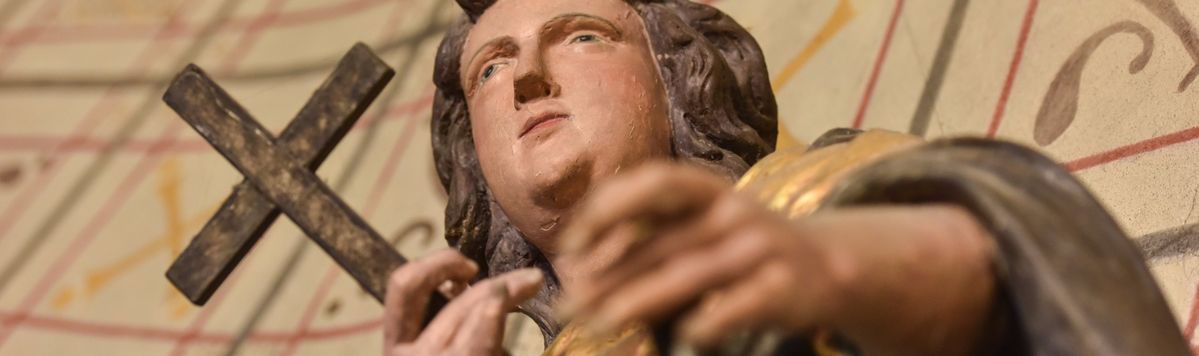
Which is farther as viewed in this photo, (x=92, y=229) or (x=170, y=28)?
(x=170, y=28)

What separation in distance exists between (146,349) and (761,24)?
106 centimetres

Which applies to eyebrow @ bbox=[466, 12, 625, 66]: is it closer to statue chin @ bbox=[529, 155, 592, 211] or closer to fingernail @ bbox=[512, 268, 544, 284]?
statue chin @ bbox=[529, 155, 592, 211]

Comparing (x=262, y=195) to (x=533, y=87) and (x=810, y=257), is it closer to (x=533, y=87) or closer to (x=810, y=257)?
(x=533, y=87)

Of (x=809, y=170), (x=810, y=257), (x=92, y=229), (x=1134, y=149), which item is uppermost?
(x=810, y=257)

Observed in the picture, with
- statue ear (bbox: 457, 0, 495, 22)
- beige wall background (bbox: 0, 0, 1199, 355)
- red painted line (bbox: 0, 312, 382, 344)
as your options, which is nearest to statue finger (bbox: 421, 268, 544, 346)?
statue ear (bbox: 457, 0, 495, 22)

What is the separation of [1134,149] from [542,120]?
2.03 feet

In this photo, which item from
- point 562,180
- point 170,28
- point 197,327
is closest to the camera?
point 562,180

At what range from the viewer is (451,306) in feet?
3.25

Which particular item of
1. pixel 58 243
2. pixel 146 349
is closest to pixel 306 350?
pixel 146 349

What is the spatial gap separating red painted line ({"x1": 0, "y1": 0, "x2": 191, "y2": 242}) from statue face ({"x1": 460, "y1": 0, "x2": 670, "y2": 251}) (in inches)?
59.1

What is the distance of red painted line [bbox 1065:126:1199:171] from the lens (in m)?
1.46

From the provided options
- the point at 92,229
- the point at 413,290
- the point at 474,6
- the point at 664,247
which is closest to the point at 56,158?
the point at 92,229

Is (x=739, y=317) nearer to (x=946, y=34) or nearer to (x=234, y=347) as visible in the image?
(x=946, y=34)

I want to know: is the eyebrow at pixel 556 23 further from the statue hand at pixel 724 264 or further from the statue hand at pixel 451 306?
the statue hand at pixel 724 264
